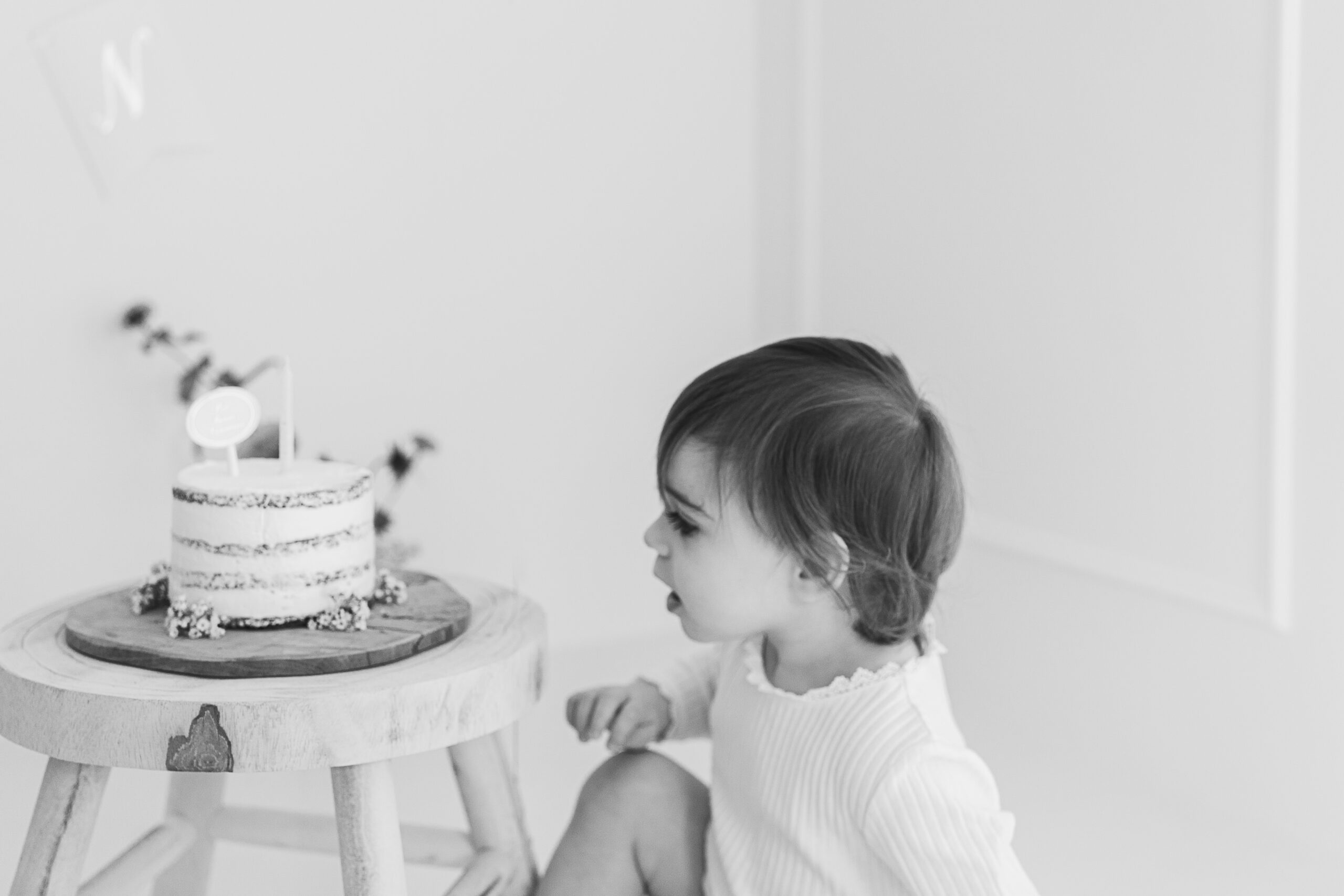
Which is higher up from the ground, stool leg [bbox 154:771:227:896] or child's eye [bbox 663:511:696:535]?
child's eye [bbox 663:511:696:535]

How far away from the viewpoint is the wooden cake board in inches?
37.3

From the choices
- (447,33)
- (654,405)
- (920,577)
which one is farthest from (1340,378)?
(447,33)

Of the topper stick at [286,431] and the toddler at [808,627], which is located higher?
the topper stick at [286,431]

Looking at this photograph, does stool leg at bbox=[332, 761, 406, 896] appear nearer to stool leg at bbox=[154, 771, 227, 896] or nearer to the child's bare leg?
the child's bare leg

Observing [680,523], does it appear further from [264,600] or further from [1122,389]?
[1122,389]

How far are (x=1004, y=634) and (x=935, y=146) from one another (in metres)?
0.67

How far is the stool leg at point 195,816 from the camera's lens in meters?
1.25

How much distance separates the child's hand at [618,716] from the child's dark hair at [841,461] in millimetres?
206

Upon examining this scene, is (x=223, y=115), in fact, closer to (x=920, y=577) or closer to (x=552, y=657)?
(x=552, y=657)

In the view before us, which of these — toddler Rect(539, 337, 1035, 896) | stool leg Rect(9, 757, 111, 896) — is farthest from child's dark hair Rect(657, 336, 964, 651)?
stool leg Rect(9, 757, 111, 896)

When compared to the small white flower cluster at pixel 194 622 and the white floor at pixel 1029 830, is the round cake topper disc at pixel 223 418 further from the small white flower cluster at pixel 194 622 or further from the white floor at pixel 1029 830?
the white floor at pixel 1029 830

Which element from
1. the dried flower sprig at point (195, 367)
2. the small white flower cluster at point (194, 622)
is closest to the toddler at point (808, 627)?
the small white flower cluster at point (194, 622)

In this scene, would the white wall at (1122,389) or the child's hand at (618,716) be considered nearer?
the child's hand at (618,716)

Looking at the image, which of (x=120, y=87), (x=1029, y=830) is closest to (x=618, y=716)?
(x=1029, y=830)
